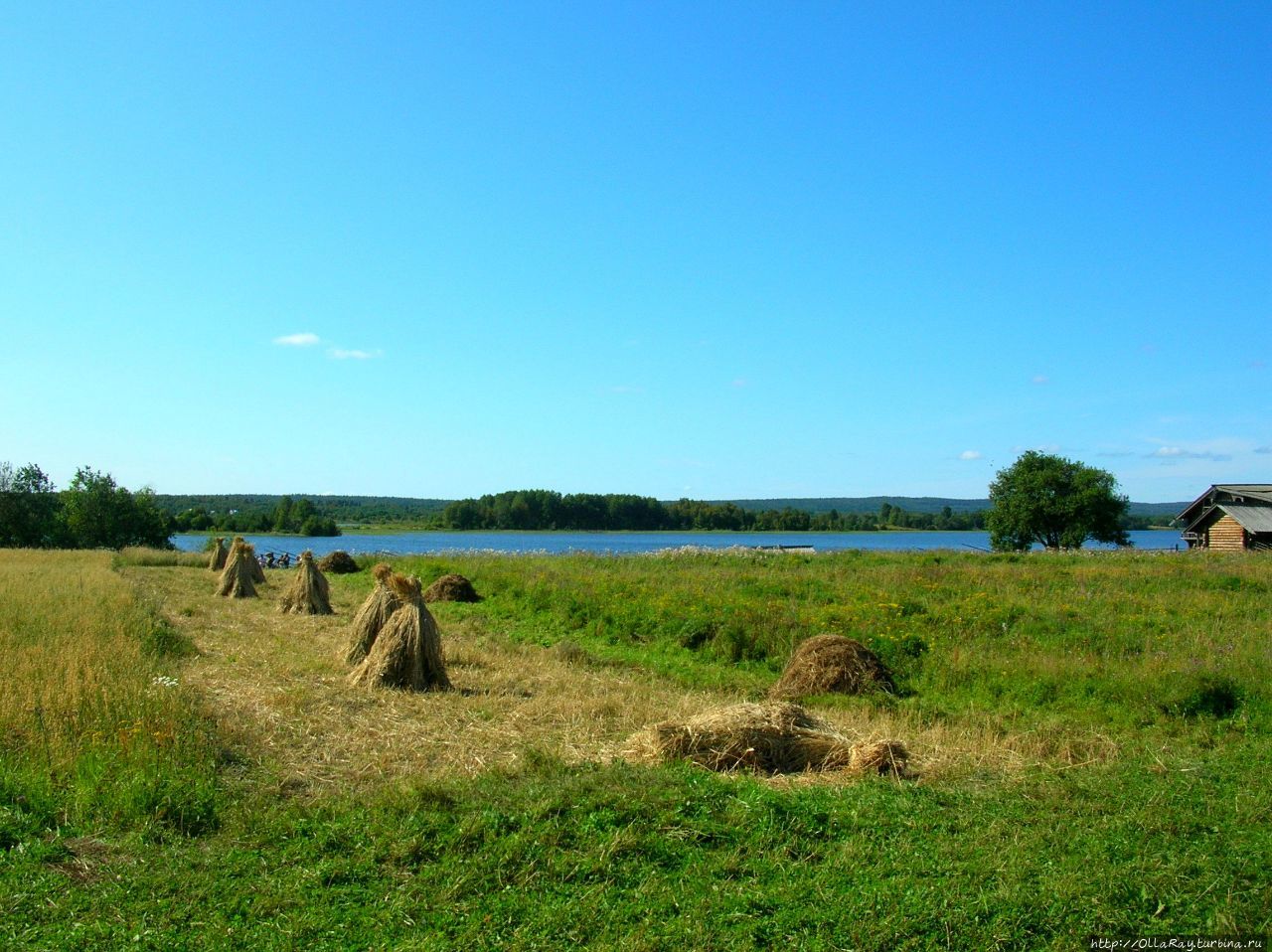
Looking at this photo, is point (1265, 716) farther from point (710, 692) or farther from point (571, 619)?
point (571, 619)

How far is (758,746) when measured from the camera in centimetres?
867

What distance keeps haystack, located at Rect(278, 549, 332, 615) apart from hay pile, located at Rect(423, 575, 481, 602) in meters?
3.66

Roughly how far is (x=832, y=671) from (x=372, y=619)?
696 centimetres

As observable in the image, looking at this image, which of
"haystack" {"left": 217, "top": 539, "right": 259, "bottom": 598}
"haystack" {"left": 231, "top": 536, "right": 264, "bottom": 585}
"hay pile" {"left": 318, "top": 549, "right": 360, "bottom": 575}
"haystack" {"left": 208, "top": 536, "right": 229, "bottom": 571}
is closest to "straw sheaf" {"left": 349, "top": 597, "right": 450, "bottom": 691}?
"haystack" {"left": 217, "top": 539, "right": 259, "bottom": 598}

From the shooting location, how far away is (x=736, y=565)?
33094 millimetres

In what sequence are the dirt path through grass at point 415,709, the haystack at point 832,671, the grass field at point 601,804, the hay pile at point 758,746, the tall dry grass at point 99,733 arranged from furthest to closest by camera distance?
the haystack at point 832,671 < the dirt path through grass at point 415,709 < the hay pile at point 758,746 < the tall dry grass at point 99,733 < the grass field at point 601,804

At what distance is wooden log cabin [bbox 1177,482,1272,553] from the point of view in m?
46.7

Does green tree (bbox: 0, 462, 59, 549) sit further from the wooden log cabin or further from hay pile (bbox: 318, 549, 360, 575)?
the wooden log cabin

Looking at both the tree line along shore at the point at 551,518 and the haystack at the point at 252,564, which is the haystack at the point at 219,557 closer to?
the haystack at the point at 252,564

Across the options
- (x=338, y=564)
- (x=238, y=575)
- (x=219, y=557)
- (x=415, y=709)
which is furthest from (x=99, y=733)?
(x=219, y=557)

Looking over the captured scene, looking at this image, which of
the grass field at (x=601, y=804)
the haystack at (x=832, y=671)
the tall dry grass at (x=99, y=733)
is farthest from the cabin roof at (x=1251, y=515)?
the tall dry grass at (x=99, y=733)

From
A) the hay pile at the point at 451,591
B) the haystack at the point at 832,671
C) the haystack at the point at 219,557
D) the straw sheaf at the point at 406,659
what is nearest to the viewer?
the straw sheaf at the point at 406,659

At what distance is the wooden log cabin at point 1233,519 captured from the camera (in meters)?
46.7

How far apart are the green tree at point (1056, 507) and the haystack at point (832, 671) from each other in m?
54.1
